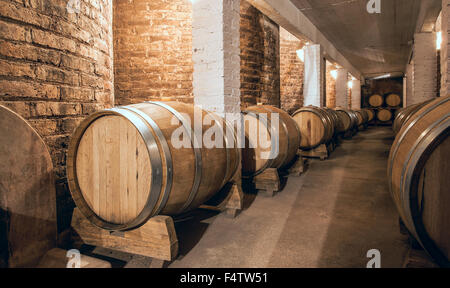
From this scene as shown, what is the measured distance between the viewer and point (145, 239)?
1.94 m

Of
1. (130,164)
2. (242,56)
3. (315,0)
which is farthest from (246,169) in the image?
(315,0)

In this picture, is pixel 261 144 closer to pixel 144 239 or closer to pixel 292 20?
pixel 144 239

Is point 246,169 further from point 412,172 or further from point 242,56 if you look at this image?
point 242,56

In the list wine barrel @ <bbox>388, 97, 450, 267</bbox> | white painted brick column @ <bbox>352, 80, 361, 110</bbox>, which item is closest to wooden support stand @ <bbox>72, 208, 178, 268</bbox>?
wine barrel @ <bbox>388, 97, 450, 267</bbox>

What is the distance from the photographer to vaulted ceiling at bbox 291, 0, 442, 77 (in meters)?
6.67

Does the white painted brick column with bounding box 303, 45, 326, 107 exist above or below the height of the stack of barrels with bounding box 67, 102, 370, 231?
above

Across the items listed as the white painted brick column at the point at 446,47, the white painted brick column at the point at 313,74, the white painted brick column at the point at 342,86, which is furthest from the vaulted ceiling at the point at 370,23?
the white painted brick column at the point at 446,47

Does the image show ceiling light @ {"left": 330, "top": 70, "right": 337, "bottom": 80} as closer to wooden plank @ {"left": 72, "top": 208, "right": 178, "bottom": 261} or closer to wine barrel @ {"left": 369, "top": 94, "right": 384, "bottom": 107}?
wine barrel @ {"left": 369, "top": 94, "right": 384, "bottom": 107}

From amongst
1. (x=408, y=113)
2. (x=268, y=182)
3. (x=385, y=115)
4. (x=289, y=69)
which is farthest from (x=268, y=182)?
(x=385, y=115)

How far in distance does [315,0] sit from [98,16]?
16.8 feet

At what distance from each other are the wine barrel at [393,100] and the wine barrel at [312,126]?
1382 centimetres

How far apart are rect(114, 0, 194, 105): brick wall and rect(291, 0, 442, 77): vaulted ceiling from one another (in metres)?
2.78

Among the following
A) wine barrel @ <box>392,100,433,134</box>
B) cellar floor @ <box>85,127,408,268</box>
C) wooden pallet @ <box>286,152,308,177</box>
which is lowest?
cellar floor @ <box>85,127,408,268</box>
